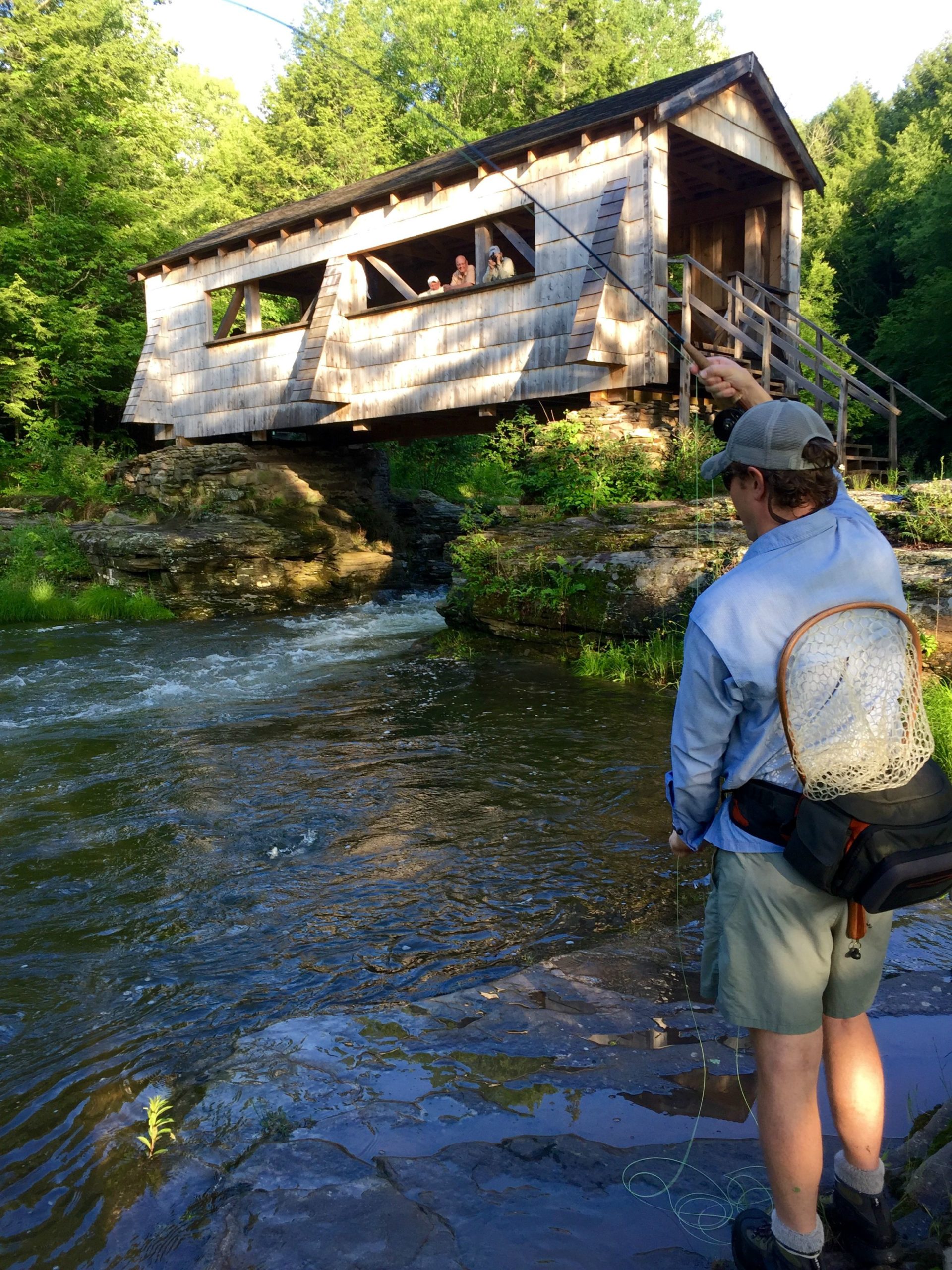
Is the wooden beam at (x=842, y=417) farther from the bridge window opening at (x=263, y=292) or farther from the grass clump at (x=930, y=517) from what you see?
the bridge window opening at (x=263, y=292)

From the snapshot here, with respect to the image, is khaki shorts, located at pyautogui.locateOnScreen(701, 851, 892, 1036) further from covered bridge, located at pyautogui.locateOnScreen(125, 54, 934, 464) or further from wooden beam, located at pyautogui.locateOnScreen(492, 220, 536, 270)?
wooden beam, located at pyautogui.locateOnScreen(492, 220, 536, 270)

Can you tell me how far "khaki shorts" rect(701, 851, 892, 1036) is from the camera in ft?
6.96

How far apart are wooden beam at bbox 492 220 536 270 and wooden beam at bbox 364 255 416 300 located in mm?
1870

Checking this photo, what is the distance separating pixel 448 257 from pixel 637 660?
40.2 ft

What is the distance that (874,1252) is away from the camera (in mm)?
2145

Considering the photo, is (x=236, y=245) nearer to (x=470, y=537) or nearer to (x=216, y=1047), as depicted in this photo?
(x=470, y=537)

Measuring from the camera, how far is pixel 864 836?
2039 millimetres

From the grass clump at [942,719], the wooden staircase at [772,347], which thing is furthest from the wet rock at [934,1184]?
the wooden staircase at [772,347]

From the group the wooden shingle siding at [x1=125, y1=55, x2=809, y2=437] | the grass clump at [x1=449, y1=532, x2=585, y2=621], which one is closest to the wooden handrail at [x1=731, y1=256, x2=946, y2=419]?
the wooden shingle siding at [x1=125, y1=55, x2=809, y2=437]

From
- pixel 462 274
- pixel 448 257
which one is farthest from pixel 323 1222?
pixel 448 257

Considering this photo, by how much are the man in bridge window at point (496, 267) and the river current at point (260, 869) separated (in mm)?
7092

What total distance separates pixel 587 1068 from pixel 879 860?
1.47 meters

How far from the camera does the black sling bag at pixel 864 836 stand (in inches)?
79.9

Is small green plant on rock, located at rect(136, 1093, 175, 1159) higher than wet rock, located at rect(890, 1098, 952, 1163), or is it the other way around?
wet rock, located at rect(890, 1098, 952, 1163)
